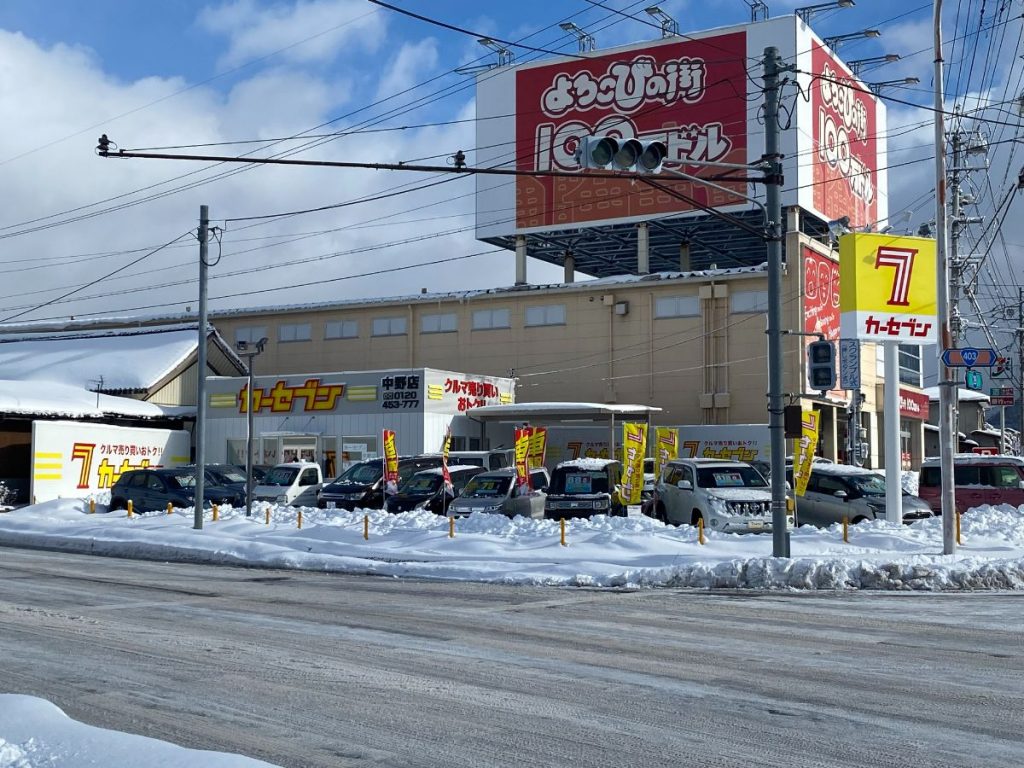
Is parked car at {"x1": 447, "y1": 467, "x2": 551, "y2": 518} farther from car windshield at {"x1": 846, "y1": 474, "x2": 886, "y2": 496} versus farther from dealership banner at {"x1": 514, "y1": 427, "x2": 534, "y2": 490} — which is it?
car windshield at {"x1": 846, "y1": 474, "x2": 886, "y2": 496}

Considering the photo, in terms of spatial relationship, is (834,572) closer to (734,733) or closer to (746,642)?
(746,642)

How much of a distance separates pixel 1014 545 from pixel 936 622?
28.7 feet

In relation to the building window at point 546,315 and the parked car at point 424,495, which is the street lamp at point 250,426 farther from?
the building window at point 546,315

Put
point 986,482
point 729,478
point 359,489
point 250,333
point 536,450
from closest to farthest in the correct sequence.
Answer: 1. point 729,478
2. point 986,482
3. point 536,450
4. point 359,489
5. point 250,333

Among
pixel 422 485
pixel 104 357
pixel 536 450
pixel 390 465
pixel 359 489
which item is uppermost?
pixel 104 357

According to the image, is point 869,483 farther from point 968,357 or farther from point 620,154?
point 620,154

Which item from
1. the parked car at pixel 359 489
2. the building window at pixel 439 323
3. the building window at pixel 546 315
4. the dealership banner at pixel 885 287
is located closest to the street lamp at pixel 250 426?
the parked car at pixel 359 489

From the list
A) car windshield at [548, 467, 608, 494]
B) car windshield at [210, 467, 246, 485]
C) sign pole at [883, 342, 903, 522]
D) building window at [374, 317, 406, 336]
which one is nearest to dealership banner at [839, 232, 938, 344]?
sign pole at [883, 342, 903, 522]

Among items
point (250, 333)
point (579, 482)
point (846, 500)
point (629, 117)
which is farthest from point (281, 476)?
point (629, 117)

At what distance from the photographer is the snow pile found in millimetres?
16781

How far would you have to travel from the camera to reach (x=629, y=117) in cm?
5359

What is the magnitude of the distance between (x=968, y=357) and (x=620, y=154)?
8.75 metres

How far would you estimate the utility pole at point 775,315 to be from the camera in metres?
17.8

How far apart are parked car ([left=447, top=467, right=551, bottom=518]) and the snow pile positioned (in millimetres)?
958
